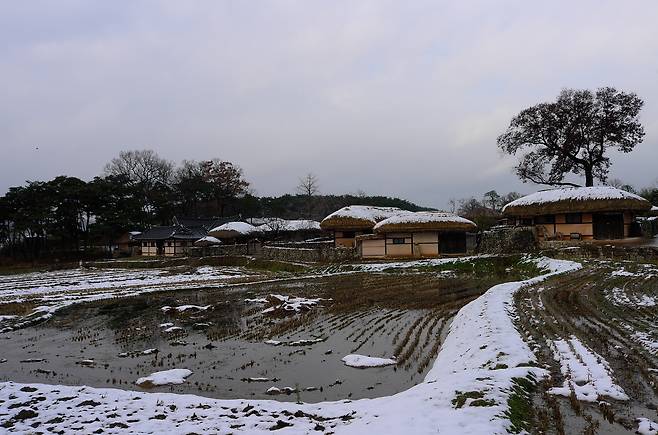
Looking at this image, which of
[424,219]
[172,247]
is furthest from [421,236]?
[172,247]

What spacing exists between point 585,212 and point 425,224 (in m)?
8.70

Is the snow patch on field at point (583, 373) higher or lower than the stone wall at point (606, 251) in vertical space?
lower

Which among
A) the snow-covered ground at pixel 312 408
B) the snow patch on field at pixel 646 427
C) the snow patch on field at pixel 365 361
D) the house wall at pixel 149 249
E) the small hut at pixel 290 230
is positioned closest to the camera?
the snow patch on field at pixel 646 427

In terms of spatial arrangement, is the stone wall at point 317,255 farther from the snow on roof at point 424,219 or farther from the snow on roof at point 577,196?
the snow on roof at point 577,196

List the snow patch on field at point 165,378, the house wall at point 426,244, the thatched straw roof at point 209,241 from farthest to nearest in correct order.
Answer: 1. the thatched straw roof at point 209,241
2. the house wall at point 426,244
3. the snow patch on field at point 165,378

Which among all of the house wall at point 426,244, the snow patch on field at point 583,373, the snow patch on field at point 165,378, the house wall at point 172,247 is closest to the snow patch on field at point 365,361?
the snow patch on field at point 583,373

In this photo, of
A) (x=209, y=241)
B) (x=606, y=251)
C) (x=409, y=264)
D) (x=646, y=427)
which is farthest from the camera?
(x=209, y=241)

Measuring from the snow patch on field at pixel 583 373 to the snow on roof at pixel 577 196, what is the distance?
787 inches

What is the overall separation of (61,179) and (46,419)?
47.3m

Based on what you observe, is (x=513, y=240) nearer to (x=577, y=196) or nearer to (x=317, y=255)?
(x=577, y=196)

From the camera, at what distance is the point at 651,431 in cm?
410

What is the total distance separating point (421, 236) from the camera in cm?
2730

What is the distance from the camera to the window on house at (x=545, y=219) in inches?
1019

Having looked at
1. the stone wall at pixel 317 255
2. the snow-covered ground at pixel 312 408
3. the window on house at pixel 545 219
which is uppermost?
the window on house at pixel 545 219
